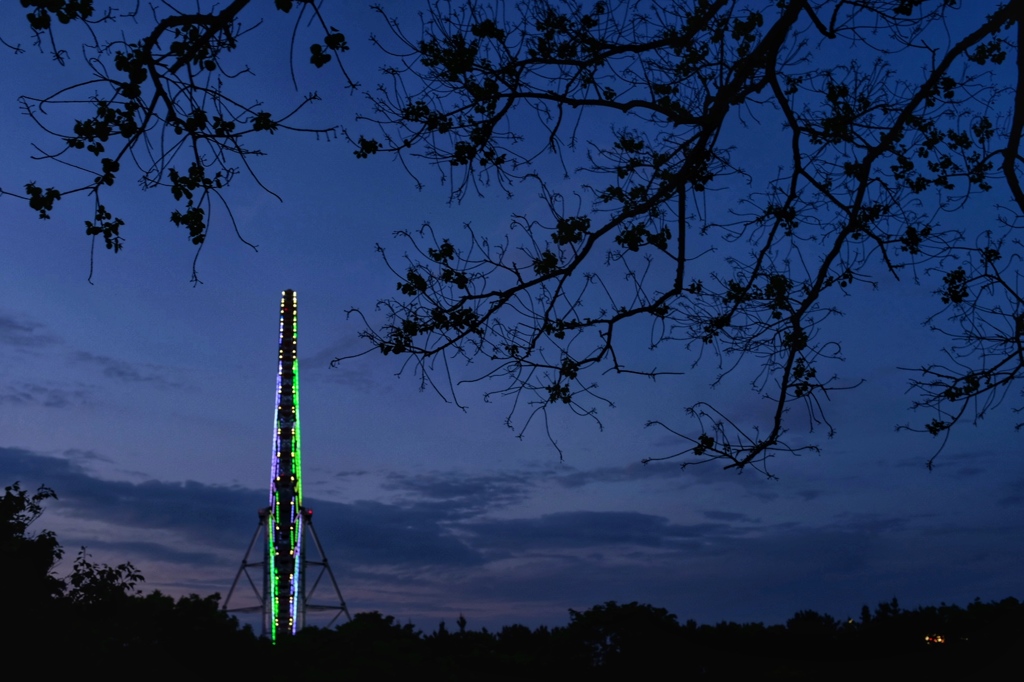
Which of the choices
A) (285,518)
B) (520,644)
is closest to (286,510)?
(285,518)

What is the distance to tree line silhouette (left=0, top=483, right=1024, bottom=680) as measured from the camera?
630cm

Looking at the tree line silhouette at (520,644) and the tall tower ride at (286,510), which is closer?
the tree line silhouette at (520,644)

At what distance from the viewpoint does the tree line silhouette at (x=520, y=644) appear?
6.30 metres

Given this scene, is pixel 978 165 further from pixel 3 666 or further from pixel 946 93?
pixel 3 666

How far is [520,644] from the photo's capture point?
6988 millimetres

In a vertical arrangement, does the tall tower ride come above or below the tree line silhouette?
above

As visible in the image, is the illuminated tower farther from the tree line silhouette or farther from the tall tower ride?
the tree line silhouette

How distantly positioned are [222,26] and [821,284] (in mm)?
5256

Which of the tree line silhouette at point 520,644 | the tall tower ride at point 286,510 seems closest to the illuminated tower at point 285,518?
the tall tower ride at point 286,510

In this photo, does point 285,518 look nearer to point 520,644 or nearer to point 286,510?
point 286,510

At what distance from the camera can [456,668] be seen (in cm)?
638

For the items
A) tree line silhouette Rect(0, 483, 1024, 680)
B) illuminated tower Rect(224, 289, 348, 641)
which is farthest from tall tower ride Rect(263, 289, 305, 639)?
tree line silhouette Rect(0, 483, 1024, 680)

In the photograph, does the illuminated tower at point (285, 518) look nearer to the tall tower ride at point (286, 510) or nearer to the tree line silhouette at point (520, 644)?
Result: the tall tower ride at point (286, 510)

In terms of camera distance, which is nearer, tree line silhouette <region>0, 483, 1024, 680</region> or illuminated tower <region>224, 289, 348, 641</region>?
tree line silhouette <region>0, 483, 1024, 680</region>
